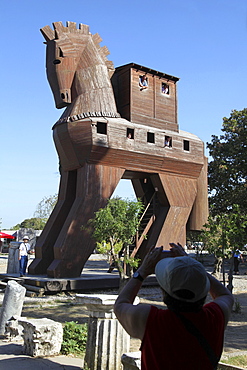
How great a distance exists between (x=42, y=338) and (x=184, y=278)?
4.64 meters

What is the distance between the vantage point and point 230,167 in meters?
26.6

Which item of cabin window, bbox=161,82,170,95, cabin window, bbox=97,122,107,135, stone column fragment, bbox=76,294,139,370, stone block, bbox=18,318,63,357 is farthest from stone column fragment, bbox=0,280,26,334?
cabin window, bbox=161,82,170,95

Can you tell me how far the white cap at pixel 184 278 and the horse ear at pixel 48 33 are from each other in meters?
13.8

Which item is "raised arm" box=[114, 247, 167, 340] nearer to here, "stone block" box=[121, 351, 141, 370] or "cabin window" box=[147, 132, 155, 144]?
"stone block" box=[121, 351, 141, 370]

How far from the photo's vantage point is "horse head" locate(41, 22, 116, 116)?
14305 millimetres

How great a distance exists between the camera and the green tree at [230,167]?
26.3 metres

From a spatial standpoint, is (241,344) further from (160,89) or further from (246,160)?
(246,160)

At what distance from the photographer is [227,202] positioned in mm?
26531

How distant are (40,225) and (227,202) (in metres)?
31.7

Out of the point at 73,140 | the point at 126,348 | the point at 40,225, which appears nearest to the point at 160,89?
the point at 73,140

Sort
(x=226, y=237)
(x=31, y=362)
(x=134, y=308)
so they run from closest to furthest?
(x=134, y=308), (x=31, y=362), (x=226, y=237)

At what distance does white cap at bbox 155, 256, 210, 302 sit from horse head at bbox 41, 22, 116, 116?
12.3 m

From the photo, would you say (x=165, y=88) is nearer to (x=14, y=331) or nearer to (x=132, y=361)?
(x=14, y=331)

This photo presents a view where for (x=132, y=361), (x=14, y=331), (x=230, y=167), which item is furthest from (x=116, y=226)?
(x=230, y=167)
